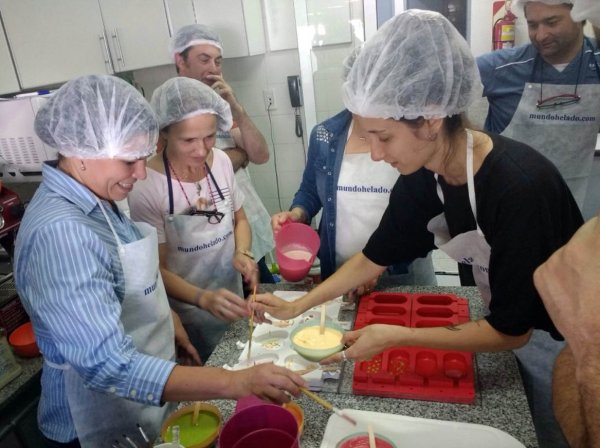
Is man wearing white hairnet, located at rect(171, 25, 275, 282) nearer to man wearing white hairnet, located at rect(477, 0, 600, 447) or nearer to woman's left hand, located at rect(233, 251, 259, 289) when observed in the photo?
woman's left hand, located at rect(233, 251, 259, 289)

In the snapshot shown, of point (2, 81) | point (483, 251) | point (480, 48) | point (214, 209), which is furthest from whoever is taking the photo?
point (480, 48)

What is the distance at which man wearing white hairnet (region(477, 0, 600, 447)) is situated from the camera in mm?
1932

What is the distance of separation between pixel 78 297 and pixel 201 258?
778mm

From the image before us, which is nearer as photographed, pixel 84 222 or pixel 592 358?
pixel 592 358

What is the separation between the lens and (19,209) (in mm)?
1822

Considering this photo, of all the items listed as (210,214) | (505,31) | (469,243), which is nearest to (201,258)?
(210,214)

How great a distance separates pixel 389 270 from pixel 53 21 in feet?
6.47

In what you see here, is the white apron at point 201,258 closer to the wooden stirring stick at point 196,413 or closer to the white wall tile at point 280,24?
the wooden stirring stick at point 196,413

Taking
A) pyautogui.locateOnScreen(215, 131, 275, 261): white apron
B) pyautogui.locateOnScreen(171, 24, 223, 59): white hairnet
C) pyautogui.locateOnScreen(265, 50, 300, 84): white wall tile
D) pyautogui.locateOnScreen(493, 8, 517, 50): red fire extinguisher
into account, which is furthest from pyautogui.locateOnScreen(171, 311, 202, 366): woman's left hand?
pyautogui.locateOnScreen(493, 8, 517, 50): red fire extinguisher

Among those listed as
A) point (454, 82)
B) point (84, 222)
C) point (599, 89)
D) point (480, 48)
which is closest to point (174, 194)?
point (84, 222)

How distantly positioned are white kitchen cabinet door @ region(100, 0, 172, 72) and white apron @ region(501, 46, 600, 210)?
6.71 feet

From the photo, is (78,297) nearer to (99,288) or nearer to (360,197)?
(99,288)

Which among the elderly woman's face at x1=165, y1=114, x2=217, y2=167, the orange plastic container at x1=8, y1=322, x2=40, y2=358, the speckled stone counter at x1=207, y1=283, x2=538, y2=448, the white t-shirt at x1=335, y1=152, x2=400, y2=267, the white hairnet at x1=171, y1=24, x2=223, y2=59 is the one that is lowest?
the orange plastic container at x1=8, y1=322, x2=40, y2=358

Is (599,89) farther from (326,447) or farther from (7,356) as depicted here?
(7,356)
